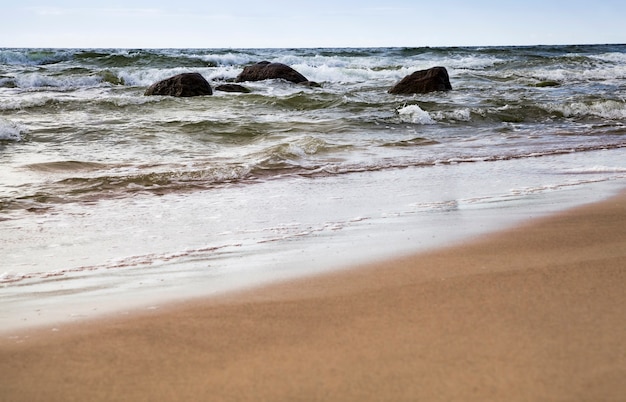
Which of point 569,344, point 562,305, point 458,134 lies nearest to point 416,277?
point 562,305

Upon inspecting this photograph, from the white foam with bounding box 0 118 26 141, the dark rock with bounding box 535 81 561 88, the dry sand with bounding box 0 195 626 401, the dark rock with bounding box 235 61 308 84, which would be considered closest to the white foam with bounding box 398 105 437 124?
the white foam with bounding box 0 118 26 141

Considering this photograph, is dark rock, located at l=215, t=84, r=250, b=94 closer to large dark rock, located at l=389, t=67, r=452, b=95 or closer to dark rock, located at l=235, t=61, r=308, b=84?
dark rock, located at l=235, t=61, r=308, b=84

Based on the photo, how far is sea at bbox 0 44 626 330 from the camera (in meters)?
3.23

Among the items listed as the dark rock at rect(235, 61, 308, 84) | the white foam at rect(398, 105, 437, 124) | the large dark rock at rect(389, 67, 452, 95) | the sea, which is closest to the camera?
the sea

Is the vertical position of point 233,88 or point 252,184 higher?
point 233,88

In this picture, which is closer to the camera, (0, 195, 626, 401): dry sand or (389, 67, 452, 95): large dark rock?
(0, 195, 626, 401): dry sand

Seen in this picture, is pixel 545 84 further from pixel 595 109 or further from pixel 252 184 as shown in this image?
pixel 252 184

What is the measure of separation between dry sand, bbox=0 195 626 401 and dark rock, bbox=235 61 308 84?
1655cm

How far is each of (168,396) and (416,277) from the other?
1314 millimetres

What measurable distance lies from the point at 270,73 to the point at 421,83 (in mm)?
4884

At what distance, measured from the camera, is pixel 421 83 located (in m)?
16.2

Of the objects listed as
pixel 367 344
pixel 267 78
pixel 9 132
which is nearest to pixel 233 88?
pixel 267 78

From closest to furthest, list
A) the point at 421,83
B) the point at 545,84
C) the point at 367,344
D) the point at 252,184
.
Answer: the point at 367,344
the point at 252,184
the point at 421,83
the point at 545,84

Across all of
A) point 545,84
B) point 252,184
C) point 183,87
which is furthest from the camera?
point 545,84
